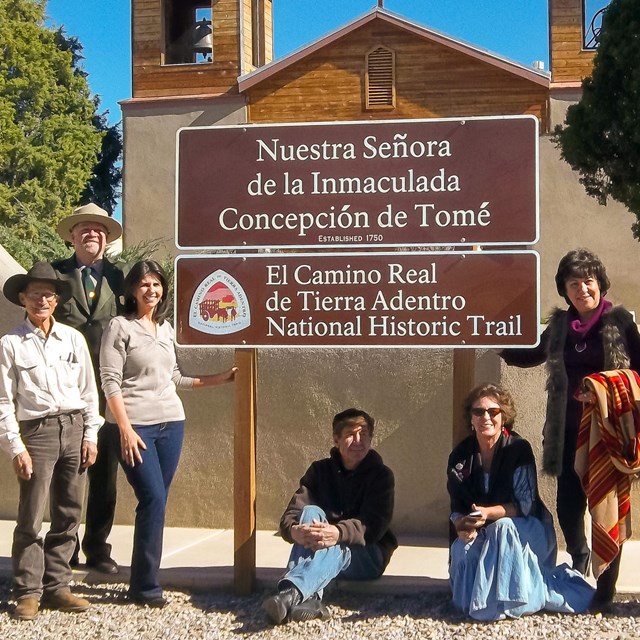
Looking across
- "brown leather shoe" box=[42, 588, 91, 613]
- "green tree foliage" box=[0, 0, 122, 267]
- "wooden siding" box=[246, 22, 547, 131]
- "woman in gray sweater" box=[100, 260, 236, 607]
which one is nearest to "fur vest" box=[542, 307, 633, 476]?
"woman in gray sweater" box=[100, 260, 236, 607]

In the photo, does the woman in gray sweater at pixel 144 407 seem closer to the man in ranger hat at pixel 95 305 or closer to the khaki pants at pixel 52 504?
the khaki pants at pixel 52 504

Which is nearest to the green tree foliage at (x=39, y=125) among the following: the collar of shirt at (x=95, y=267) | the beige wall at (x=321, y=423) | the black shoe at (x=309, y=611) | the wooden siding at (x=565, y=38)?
the wooden siding at (x=565, y=38)

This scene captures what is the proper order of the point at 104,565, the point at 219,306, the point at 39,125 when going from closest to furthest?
the point at 219,306 < the point at 104,565 < the point at 39,125

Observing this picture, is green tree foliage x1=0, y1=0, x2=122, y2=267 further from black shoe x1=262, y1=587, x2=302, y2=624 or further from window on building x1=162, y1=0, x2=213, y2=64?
black shoe x1=262, y1=587, x2=302, y2=624

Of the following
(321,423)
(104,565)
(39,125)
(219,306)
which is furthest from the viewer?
(39,125)

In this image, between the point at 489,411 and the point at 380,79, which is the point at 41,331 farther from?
the point at 380,79

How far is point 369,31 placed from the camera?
18844 mm

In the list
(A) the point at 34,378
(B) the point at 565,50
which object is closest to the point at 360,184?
(A) the point at 34,378

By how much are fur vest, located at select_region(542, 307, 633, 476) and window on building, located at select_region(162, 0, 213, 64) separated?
1618 cm

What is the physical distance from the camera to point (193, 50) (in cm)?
2069

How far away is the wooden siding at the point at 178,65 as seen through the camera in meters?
19.6

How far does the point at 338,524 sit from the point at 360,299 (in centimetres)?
106

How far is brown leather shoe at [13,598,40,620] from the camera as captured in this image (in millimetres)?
4672

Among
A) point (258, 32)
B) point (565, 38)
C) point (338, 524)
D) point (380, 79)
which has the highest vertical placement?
point (258, 32)
